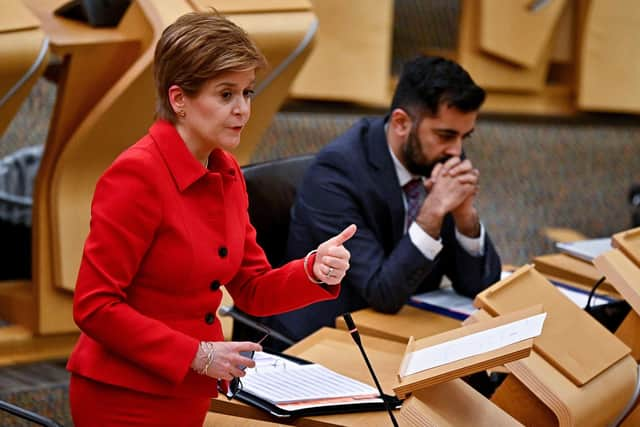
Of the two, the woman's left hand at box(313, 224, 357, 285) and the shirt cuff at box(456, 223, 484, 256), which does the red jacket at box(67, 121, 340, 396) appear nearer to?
the woman's left hand at box(313, 224, 357, 285)

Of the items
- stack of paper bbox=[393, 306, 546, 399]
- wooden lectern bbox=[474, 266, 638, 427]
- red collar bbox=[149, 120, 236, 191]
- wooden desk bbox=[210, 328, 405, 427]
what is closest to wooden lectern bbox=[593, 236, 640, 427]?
wooden lectern bbox=[474, 266, 638, 427]

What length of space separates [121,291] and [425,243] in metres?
0.95

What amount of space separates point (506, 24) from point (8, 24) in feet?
8.34

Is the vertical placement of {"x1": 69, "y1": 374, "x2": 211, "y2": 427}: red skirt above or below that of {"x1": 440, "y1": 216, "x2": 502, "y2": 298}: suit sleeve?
above

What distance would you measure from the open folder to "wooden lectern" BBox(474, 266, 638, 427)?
19 cm

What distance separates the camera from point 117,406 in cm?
125

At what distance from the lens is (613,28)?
15.1 feet

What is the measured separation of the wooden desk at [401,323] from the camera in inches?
73.2

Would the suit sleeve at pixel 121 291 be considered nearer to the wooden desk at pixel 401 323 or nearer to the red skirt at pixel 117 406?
the red skirt at pixel 117 406

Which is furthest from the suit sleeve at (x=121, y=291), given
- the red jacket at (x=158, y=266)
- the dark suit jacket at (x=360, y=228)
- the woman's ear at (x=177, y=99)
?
the dark suit jacket at (x=360, y=228)

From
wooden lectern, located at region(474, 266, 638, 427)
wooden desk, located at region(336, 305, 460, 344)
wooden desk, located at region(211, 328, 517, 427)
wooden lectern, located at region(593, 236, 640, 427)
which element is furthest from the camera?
wooden desk, located at region(336, 305, 460, 344)

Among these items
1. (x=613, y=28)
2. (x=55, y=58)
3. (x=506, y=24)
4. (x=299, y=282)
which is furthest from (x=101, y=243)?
(x=613, y=28)

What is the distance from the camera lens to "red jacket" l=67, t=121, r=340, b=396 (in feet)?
3.95

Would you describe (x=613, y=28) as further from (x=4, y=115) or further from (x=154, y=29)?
(x=4, y=115)
